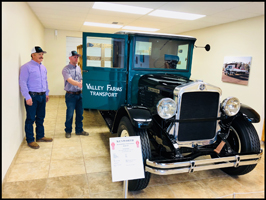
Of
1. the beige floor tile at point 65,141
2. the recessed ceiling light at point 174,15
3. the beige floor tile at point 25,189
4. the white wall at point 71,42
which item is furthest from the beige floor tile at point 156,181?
the white wall at point 71,42

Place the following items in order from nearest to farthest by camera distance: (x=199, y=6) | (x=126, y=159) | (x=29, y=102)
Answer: (x=126, y=159), (x=29, y=102), (x=199, y=6)

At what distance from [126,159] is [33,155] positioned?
6.00ft

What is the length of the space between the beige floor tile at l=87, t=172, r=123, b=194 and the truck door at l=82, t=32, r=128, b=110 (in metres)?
1.16

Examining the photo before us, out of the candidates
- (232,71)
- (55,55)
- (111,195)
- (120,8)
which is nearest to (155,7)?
(120,8)

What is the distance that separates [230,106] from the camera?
2471mm

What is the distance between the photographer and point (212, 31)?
5.93 m

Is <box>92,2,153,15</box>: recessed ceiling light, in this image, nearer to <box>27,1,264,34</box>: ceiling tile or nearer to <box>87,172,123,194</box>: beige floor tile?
<box>27,1,264,34</box>: ceiling tile

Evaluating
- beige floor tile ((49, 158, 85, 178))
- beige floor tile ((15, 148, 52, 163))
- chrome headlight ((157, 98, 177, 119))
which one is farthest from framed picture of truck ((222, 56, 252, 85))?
beige floor tile ((15, 148, 52, 163))

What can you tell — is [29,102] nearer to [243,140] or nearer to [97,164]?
[97,164]

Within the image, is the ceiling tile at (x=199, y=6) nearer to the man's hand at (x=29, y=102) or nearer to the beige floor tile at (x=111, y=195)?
the man's hand at (x=29, y=102)

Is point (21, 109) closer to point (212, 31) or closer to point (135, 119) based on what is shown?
point (135, 119)

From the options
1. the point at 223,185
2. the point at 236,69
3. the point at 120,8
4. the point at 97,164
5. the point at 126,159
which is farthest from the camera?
the point at 236,69

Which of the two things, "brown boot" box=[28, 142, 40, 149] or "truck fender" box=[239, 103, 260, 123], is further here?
"brown boot" box=[28, 142, 40, 149]

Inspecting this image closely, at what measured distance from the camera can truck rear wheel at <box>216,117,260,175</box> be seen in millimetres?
2537
